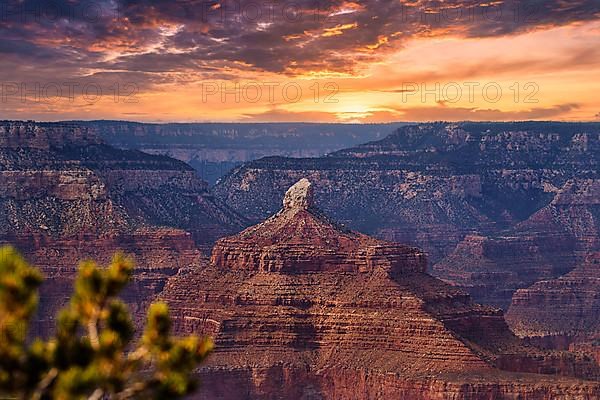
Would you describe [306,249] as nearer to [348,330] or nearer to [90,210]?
[348,330]

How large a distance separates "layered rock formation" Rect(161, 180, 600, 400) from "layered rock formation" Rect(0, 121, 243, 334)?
31.1 m

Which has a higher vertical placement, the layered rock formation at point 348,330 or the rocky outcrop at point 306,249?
the rocky outcrop at point 306,249

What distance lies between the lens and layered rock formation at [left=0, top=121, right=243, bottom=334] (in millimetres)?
165625

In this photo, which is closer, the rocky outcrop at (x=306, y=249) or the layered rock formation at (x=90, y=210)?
the rocky outcrop at (x=306, y=249)

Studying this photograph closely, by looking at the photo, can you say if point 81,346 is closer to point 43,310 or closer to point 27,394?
point 27,394

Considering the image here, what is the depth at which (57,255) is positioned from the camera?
168 meters

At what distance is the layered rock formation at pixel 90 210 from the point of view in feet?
543

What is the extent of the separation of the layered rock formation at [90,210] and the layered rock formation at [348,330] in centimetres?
3110

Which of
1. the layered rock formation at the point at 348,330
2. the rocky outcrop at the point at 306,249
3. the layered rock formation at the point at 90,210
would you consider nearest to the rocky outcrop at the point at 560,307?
the layered rock formation at the point at 90,210

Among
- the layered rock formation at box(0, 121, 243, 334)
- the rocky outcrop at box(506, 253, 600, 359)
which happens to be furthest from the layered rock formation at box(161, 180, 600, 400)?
the rocky outcrop at box(506, 253, 600, 359)

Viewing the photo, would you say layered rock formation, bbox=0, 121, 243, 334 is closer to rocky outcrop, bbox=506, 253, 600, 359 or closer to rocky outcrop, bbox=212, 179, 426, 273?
rocky outcrop, bbox=212, 179, 426, 273

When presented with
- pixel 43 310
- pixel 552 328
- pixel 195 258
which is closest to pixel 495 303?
pixel 552 328

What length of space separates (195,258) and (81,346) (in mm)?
136000

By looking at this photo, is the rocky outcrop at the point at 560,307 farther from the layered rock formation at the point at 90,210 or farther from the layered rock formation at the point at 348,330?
the layered rock formation at the point at 348,330
